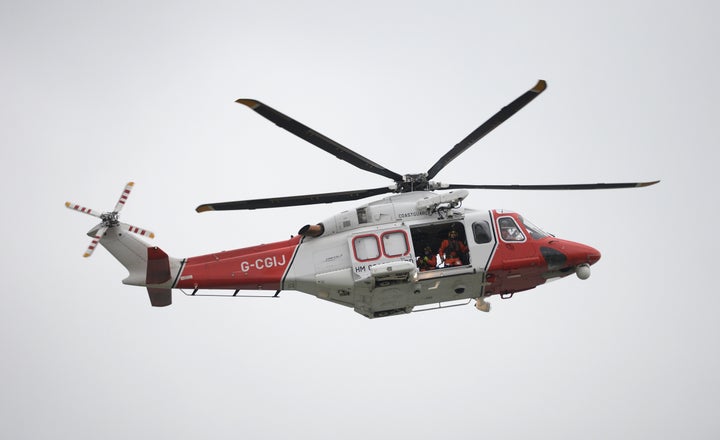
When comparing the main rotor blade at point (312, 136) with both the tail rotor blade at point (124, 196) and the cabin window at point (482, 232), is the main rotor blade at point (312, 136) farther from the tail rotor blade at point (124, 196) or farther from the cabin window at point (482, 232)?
the tail rotor blade at point (124, 196)

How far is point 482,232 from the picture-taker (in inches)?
731

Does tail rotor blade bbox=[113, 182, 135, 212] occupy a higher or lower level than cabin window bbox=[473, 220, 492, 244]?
higher

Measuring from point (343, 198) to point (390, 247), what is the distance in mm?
1669

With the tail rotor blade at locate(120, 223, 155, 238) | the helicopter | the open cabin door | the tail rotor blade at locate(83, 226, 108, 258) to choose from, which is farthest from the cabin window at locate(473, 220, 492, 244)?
the tail rotor blade at locate(83, 226, 108, 258)

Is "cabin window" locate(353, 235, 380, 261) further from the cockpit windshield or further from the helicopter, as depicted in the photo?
the cockpit windshield

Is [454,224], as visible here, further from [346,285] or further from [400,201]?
[346,285]

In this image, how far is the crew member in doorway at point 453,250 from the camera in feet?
60.5

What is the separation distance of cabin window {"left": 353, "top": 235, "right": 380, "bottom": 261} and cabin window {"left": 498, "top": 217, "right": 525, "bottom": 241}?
3.23 m

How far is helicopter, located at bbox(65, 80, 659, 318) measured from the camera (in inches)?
707

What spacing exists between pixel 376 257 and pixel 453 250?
202 cm

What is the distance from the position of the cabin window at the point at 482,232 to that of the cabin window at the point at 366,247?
2510 millimetres

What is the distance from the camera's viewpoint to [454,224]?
18.7 metres

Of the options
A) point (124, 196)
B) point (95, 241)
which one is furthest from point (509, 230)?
point (95, 241)

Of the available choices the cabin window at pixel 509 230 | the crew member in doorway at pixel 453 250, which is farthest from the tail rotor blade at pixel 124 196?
the cabin window at pixel 509 230
